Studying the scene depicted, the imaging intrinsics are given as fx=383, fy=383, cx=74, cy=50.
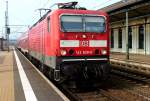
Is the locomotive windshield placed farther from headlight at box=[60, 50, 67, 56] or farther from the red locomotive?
headlight at box=[60, 50, 67, 56]

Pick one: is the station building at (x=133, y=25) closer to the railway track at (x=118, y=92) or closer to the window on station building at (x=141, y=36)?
the window on station building at (x=141, y=36)

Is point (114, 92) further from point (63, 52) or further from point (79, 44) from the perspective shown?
point (63, 52)

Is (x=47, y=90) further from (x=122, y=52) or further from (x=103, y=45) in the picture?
(x=122, y=52)

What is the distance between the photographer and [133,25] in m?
34.7

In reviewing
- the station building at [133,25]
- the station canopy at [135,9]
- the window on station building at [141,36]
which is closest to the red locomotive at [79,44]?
the station canopy at [135,9]

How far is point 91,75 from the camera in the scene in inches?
484

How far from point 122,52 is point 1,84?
26199 mm

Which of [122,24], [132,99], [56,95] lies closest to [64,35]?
[56,95]

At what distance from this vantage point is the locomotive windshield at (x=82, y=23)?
480 inches

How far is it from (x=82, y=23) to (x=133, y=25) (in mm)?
22897

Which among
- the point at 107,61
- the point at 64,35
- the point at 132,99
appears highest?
the point at 64,35

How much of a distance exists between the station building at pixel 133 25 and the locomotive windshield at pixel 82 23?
43.3ft

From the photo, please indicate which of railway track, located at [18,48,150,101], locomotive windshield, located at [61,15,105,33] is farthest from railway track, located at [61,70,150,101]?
locomotive windshield, located at [61,15,105,33]

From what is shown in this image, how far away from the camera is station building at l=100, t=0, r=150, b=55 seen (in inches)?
1099
